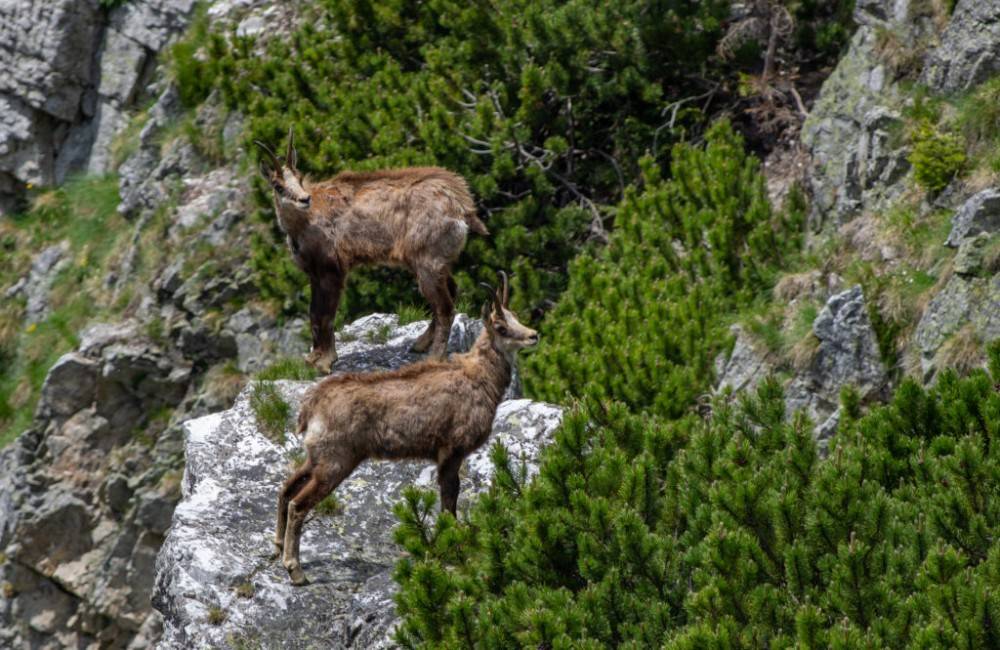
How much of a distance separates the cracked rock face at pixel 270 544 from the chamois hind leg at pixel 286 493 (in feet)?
0.86

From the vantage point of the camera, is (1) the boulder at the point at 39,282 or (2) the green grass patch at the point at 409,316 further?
(1) the boulder at the point at 39,282

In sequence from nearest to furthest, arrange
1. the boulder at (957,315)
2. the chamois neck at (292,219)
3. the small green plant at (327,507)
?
the small green plant at (327,507) < the boulder at (957,315) < the chamois neck at (292,219)

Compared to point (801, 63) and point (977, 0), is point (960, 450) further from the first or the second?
point (801, 63)

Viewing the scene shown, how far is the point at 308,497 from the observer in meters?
9.27

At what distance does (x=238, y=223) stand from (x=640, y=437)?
11.2 meters

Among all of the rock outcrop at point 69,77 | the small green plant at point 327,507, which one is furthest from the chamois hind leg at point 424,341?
the rock outcrop at point 69,77

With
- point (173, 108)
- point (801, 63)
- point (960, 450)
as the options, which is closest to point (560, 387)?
point (960, 450)

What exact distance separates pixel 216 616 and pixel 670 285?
653 cm

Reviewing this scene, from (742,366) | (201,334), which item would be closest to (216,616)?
(742,366)

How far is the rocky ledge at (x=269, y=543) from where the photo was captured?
30.8 ft

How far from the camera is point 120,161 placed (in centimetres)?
2462

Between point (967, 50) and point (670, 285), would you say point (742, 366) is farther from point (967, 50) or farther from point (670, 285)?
point (967, 50)

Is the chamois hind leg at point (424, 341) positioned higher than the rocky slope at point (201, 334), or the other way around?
the chamois hind leg at point (424, 341)

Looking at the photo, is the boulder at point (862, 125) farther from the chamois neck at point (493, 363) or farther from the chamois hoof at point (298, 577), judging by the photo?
the chamois hoof at point (298, 577)
